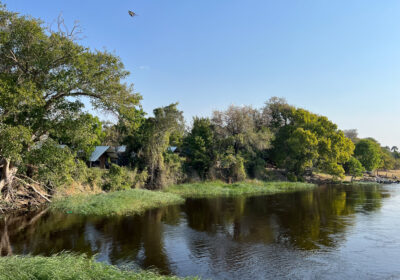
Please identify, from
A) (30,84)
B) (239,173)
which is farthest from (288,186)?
(30,84)

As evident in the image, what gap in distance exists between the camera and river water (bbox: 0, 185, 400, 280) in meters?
11.9

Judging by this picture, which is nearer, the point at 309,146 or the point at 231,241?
the point at 231,241

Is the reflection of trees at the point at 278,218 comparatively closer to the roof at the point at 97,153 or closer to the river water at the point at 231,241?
the river water at the point at 231,241

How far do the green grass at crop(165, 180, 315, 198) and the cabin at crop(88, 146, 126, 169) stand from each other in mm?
8450

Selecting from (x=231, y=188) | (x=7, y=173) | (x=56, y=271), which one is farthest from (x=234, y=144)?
(x=56, y=271)

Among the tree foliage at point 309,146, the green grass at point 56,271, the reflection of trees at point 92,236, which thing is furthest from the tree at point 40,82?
the tree foliage at point 309,146

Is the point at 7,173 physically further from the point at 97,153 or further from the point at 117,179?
the point at 97,153

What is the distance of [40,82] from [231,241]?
49.2 feet

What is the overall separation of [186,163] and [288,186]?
15381mm

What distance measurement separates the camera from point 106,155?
39469 mm

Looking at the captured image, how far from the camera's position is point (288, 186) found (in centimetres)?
4325

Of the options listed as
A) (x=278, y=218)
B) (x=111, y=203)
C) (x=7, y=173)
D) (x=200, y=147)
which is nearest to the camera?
(x=7, y=173)

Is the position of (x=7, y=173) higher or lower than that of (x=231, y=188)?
higher

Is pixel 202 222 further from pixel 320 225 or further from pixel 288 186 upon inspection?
pixel 288 186
